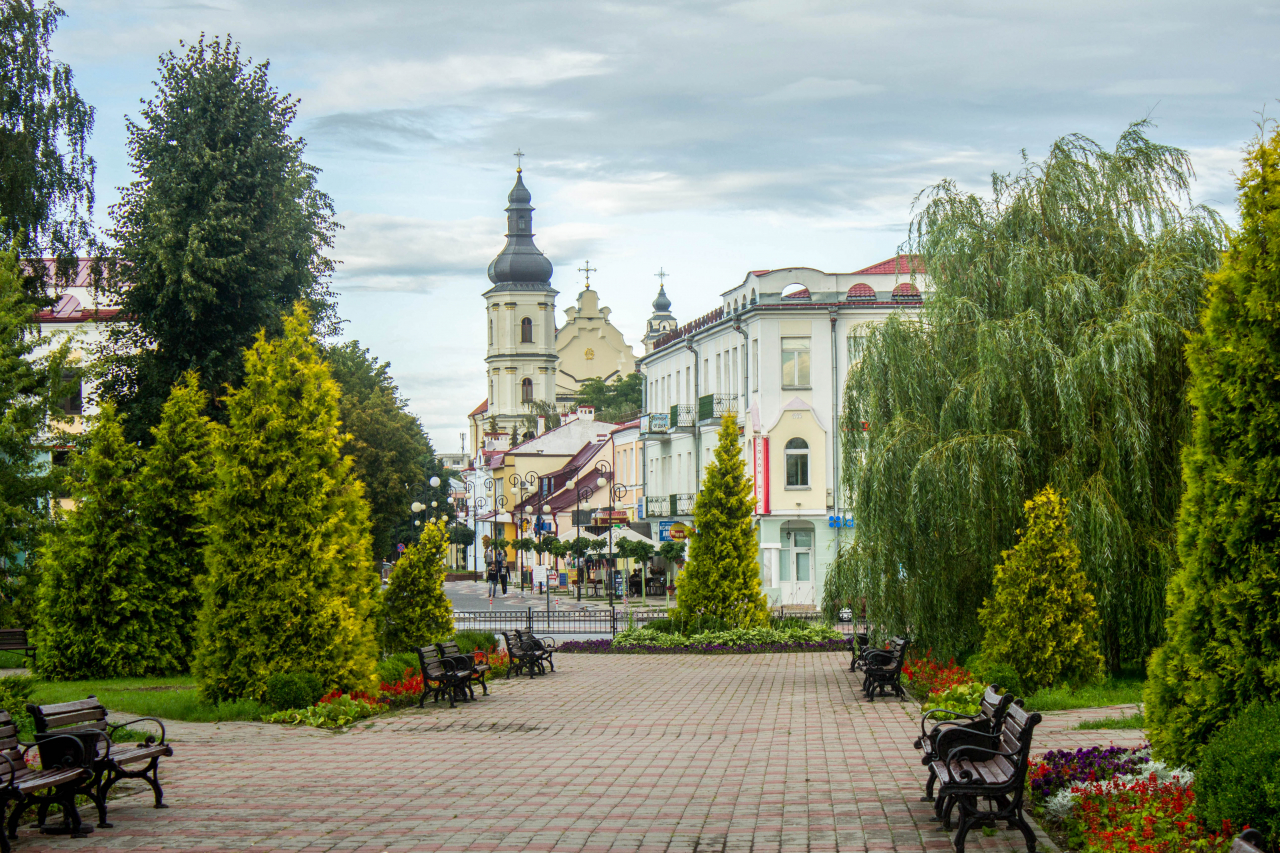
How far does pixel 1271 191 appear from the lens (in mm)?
8805

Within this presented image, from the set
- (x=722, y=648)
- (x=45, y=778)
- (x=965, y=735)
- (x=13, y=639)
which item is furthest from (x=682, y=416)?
(x=45, y=778)

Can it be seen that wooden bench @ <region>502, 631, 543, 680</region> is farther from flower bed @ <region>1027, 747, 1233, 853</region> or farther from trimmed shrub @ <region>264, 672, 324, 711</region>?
flower bed @ <region>1027, 747, 1233, 853</region>

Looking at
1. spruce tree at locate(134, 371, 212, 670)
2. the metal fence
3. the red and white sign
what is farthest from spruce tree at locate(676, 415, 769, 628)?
the red and white sign

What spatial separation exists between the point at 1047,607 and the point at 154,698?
41.2 feet

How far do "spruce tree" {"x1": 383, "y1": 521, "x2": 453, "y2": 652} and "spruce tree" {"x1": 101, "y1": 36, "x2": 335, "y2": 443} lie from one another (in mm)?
8626

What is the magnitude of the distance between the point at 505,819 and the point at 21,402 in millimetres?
18383

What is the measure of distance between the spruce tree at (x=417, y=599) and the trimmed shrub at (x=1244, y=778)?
1540 cm

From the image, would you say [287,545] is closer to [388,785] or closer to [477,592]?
[388,785]

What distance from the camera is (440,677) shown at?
18125 millimetres

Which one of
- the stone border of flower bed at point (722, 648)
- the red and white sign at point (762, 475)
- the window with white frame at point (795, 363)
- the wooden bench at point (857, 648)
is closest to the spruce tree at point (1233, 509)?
the wooden bench at point (857, 648)

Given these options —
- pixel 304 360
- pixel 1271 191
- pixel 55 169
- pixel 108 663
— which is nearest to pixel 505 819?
pixel 1271 191

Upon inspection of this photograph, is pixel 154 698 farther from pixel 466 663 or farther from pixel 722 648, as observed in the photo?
pixel 722 648

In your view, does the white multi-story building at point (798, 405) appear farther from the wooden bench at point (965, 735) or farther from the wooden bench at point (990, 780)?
the wooden bench at point (990, 780)

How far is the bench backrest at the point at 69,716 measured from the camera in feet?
31.3
